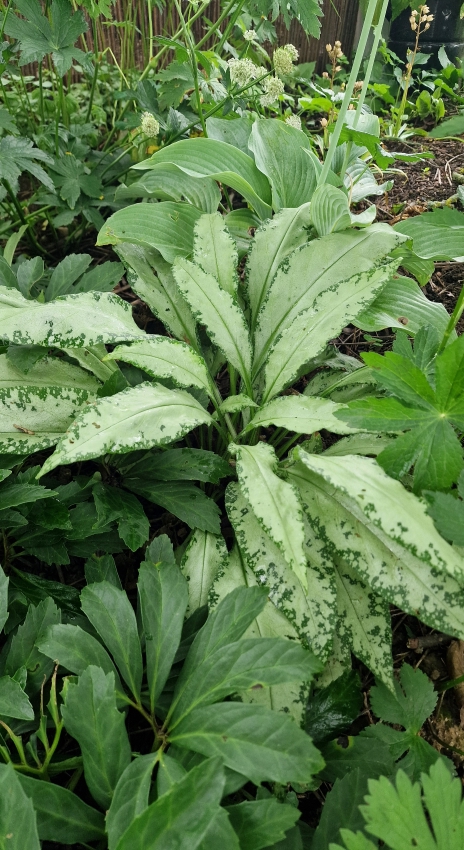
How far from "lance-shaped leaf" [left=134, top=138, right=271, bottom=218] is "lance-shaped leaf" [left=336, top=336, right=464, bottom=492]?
73 centimetres

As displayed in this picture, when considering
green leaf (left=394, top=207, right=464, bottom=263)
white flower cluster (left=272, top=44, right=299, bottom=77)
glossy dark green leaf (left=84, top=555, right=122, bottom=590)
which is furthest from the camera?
white flower cluster (left=272, top=44, right=299, bottom=77)

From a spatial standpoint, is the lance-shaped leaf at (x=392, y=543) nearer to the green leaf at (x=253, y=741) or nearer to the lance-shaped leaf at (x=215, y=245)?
the green leaf at (x=253, y=741)

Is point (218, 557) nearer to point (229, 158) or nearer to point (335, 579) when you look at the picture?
point (335, 579)

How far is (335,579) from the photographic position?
945 millimetres

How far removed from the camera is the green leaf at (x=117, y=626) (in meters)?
0.78

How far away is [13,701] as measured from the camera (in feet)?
2.37

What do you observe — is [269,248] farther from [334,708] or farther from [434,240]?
[334,708]

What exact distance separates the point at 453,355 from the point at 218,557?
527 millimetres

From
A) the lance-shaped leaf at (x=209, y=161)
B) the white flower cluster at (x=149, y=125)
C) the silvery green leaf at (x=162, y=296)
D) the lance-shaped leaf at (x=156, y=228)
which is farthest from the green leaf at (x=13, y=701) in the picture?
the white flower cluster at (x=149, y=125)

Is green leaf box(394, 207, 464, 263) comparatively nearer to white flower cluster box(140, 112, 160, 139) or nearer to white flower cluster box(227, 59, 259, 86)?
white flower cluster box(227, 59, 259, 86)

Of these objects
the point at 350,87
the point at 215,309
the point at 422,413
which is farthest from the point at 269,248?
the point at 422,413

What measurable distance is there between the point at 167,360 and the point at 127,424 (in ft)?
0.60

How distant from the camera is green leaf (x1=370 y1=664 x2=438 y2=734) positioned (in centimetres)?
82

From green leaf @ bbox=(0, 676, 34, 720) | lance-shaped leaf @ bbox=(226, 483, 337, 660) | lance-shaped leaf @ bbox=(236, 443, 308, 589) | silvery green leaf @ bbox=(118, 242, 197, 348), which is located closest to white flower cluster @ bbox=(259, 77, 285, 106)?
silvery green leaf @ bbox=(118, 242, 197, 348)
